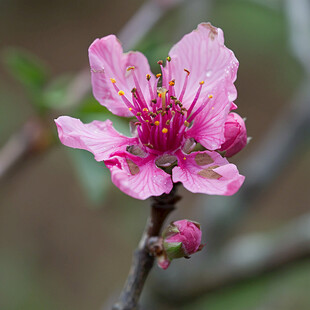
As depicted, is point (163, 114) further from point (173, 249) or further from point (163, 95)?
point (173, 249)

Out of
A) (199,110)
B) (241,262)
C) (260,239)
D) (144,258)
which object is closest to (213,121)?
(199,110)

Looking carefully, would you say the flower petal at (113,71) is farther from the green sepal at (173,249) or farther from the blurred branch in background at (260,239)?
the blurred branch in background at (260,239)

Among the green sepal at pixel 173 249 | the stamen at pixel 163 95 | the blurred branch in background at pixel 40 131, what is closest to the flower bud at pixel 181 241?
the green sepal at pixel 173 249

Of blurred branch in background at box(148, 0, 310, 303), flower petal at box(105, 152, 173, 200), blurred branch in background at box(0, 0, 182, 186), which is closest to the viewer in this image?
flower petal at box(105, 152, 173, 200)

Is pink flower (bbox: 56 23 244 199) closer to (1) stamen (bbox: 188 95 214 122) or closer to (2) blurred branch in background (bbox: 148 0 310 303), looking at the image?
(1) stamen (bbox: 188 95 214 122)

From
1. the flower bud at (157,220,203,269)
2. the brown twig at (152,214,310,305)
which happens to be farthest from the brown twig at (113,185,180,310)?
the brown twig at (152,214,310,305)

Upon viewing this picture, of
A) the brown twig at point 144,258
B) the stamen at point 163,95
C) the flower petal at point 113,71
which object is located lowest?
the brown twig at point 144,258

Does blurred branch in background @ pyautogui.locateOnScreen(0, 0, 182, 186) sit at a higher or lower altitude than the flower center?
lower
